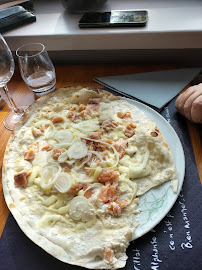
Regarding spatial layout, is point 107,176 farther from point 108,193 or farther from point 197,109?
point 197,109

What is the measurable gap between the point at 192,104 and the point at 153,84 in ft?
1.37

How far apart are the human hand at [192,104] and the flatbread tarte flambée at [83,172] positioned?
0.76 ft

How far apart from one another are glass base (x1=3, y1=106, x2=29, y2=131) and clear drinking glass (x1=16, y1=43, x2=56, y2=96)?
203 mm

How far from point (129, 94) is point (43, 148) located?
710mm

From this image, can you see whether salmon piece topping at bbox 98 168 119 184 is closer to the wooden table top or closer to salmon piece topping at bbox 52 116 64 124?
salmon piece topping at bbox 52 116 64 124

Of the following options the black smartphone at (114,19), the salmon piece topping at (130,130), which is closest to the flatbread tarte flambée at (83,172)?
the salmon piece topping at (130,130)

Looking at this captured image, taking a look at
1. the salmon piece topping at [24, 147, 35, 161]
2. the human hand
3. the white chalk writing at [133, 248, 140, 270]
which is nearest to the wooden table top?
the salmon piece topping at [24, 147, 35, 161]

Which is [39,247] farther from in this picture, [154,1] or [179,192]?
[154,1]

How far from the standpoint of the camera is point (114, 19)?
6.51ft

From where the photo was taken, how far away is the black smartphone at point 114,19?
193cm

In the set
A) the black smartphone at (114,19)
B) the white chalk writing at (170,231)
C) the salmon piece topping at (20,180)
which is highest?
the black smartphone at (114,19)

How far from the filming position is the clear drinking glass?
162 centimetres

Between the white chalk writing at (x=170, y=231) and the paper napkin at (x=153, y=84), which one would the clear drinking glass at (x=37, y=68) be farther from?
the white chalk writing at (x=170, y=231)

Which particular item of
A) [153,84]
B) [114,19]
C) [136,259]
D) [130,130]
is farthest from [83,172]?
[114,19]
